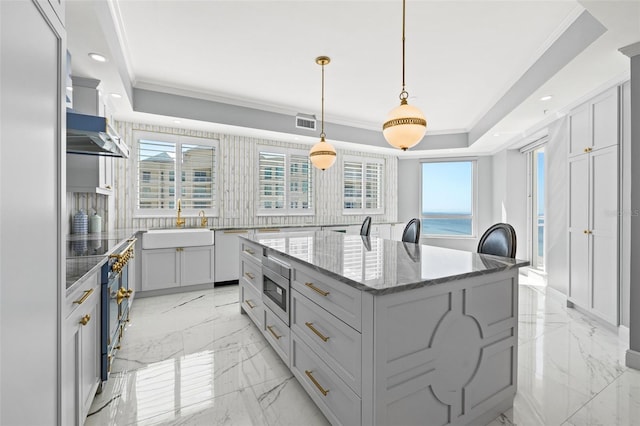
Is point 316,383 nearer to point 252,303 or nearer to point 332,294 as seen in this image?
point 332,294

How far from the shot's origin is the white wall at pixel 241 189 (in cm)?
433

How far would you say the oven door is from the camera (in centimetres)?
208

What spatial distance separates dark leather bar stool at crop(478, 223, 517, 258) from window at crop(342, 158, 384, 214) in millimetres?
4240

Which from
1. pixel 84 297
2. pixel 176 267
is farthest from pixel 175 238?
pixel 84 297

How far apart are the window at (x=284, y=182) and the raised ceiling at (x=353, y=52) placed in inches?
33.9

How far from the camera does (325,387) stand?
161cm

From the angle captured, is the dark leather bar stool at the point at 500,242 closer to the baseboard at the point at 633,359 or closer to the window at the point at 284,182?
the baseboard at the point at 633,359

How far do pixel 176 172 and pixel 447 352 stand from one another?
178 inches

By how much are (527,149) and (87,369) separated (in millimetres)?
6622

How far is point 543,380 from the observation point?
2105 mm

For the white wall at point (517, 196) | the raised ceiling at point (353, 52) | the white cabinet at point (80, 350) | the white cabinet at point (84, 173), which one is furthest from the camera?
the white wall at point (517, 196)

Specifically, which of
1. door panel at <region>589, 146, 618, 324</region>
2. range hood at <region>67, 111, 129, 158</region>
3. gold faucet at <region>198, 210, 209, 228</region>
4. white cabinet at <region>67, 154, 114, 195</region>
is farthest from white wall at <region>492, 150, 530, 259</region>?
white cabinet at <region>67, 154, 114, 195</region>

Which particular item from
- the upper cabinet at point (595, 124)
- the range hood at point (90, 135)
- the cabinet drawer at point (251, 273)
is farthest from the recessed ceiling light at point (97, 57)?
the upper cabinet at point (595, 124)

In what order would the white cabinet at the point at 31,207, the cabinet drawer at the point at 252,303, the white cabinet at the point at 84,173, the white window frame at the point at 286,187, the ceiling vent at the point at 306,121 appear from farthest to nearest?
the white window frame at the point at 286,187 < the ceiling vent at the point at 306,121 < the white cabinet at the point at 84,173 < the cabinet drawer at the point at 252,303 < the white cabinet at the point at 31,207
